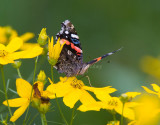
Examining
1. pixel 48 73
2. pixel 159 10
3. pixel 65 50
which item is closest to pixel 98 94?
pixel 65 50

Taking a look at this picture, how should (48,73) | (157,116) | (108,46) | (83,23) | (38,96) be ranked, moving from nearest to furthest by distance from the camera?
(157,116) → (38,96) → (48,73) → (108,46) → (83,23)

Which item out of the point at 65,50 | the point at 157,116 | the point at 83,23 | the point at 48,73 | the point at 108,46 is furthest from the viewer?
the point at 83,23

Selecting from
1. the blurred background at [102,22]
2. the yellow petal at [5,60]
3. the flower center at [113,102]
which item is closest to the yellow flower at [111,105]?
the flower center at [113,102]

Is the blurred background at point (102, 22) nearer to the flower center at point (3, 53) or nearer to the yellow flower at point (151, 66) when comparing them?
the yellow flower at point (151, 66)

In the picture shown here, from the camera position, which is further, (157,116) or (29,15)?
(29,15)

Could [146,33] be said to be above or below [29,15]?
below

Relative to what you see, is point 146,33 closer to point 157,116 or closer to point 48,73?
point 48,73

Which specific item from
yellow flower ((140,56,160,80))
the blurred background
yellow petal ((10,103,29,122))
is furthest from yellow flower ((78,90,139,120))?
the blurred background

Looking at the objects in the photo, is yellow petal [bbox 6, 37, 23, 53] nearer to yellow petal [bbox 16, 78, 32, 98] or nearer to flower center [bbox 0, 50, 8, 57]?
flower center [bbox 0, 50, 8, 57]
